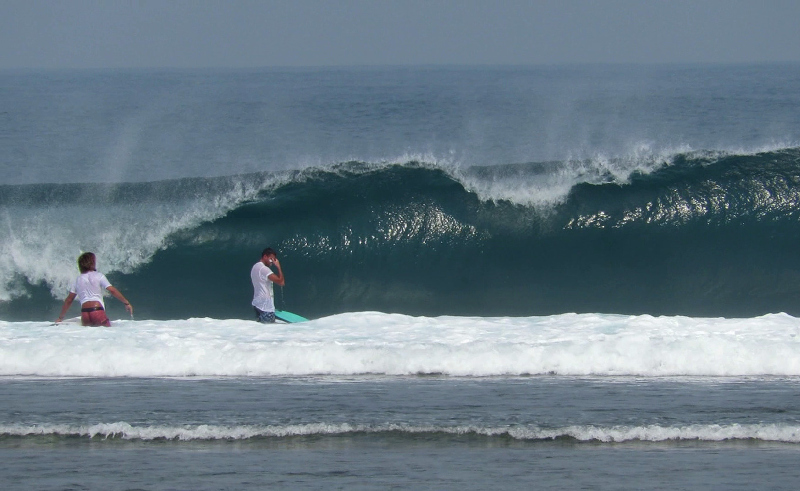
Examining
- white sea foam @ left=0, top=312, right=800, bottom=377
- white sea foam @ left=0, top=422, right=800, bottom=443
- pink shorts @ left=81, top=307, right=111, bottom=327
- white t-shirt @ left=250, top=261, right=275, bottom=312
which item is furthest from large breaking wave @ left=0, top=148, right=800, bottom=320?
white sea foam @ left=0, top=422, right=800, bottom=443

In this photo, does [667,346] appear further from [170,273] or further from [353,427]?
[170,273]

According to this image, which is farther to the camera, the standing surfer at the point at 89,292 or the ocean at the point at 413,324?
the standing surfer at the point at 89,292

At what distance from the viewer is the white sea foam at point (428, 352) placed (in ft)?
27.3

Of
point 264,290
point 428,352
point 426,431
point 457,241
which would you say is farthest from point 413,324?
point 457,241

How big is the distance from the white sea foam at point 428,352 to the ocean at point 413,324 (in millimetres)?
27

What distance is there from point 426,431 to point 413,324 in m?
3.56

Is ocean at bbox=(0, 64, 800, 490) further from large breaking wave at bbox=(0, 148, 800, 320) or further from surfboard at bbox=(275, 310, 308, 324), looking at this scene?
surfboard at bbox=(275, 310, 308, 324)

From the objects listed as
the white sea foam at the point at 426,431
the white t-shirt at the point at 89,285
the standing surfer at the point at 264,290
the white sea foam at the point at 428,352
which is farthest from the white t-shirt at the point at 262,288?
the white sea foam at the point at 426,431

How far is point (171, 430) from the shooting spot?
6.30 m

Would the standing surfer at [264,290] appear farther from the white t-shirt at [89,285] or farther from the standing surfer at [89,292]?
the white t-shirt at [89,285]

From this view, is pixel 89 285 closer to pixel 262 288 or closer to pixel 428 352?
pixel 262 288

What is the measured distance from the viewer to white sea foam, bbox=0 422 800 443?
613 centimetres

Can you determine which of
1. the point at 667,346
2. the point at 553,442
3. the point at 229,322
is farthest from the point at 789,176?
the point at 553,442

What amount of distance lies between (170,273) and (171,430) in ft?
26.7
